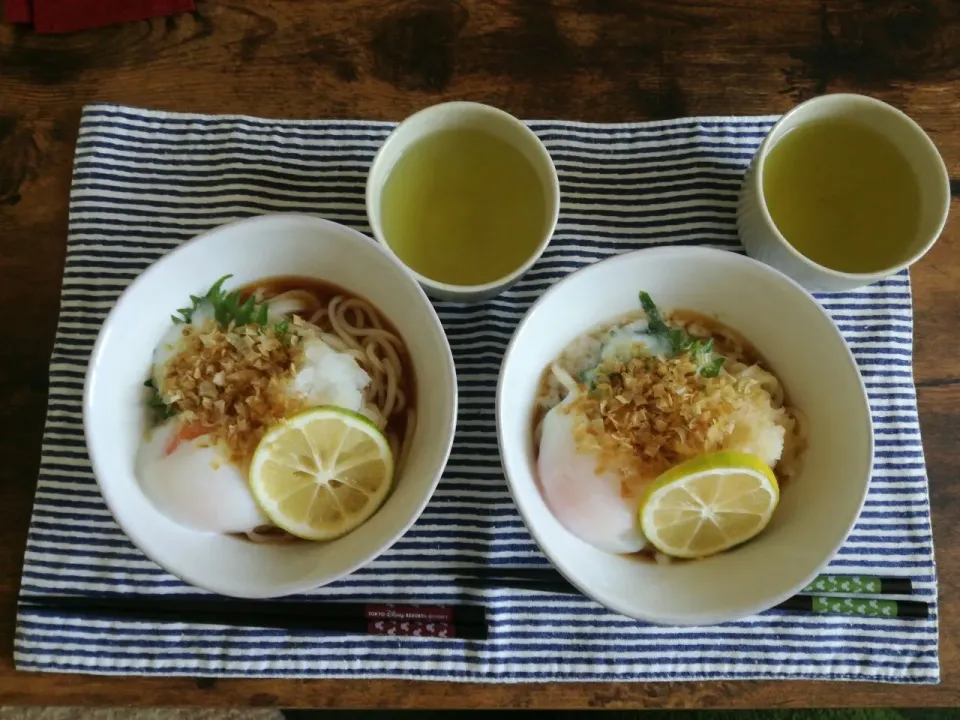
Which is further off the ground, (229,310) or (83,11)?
(83,11)

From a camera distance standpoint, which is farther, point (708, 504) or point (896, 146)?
point (896, 146)

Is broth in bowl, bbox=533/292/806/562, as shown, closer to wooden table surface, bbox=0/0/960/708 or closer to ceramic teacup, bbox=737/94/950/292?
ceramic teacup, bbox=737/94/950/292

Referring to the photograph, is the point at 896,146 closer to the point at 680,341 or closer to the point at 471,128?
the point at 680,341

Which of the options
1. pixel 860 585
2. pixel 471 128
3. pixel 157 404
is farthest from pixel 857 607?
pixel 157 404

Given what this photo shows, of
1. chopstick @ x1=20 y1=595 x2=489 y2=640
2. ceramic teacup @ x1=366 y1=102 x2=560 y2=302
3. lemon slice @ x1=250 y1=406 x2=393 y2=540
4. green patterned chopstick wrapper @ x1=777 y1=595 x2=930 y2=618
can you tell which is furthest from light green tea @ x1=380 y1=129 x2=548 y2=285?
green patterned chopstick wrapper @ x1=777 y1=595 x2=930 y2=618

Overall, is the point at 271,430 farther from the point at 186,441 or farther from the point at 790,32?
the point at 790,32

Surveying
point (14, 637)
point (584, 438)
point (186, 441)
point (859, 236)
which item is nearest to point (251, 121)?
point (186, 441)

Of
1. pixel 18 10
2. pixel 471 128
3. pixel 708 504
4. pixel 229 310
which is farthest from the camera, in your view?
pixel 18 10
